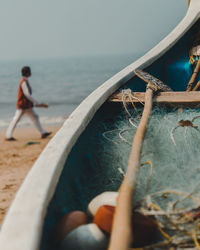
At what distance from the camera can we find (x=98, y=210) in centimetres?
165

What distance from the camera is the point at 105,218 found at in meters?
1.58

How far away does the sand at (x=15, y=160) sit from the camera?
18.9 feet

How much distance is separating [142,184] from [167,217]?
0.37 metres

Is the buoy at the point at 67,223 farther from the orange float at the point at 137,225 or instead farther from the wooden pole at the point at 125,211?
the wooden pole at the point at 125,211

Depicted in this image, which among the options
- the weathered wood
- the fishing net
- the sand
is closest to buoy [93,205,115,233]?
the fishing net

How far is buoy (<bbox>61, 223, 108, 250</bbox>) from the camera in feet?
4.91

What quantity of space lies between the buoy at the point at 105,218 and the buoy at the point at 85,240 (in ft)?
0.09

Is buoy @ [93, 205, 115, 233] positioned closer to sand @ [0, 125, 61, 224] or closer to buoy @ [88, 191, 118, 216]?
buoy @ [88, 191, 118, 216]

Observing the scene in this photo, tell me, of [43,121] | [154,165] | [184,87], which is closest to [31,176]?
[154,165]

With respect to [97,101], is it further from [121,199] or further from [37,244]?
[37,244]

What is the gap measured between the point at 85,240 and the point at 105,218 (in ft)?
0.46

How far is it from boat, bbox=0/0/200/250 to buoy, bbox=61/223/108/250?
25 millimetres

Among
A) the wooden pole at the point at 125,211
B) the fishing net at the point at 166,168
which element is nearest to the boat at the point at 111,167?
the fishing net at the point at 166,168

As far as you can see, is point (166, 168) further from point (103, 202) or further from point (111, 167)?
point (103, 202)
